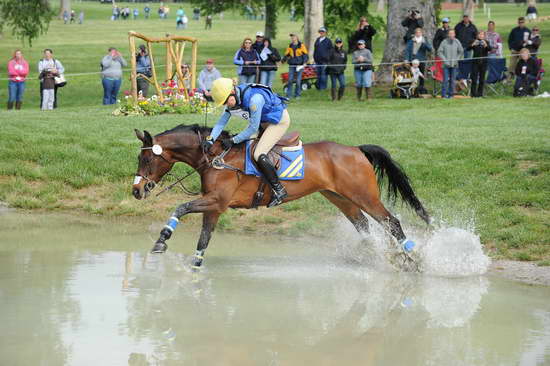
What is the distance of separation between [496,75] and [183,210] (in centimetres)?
1959

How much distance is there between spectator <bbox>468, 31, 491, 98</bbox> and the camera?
26141mm

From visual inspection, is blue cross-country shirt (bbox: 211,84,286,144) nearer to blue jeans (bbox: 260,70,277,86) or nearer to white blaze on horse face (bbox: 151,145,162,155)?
white blaze on horse face (bbox: 151,145,162,155)

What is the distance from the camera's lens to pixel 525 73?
2641 cm

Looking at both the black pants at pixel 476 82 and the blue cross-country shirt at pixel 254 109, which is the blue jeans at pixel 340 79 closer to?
the black pants at pixel 476 82

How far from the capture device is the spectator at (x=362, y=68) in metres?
26.4

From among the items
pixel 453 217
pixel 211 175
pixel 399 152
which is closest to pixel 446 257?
pixel 453 217

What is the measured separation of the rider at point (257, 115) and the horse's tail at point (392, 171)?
1268 millimetres

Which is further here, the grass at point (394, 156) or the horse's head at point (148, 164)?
the grass at point (394, 156)

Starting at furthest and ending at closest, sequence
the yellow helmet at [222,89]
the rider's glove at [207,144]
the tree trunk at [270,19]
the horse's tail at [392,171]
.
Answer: the tree trunk at [270,19]
the horse's tail at [392,171]
the rider's glove at [207,144]
the yellow helmet at [222,89]

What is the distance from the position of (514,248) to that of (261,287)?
12.7ft

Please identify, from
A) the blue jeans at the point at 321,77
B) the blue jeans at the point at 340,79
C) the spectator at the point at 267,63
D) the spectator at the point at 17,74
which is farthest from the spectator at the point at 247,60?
the spectator at the point at 17,74

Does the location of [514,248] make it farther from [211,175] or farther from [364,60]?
[364,60]

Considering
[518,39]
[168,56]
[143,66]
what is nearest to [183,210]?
[168,56]

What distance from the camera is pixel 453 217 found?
1351 centimetres
